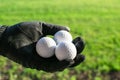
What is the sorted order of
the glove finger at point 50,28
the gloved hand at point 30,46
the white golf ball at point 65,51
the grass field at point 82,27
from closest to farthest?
the gloved hand at point 30,46 < the white golf ball at point 65,51 < the glove finger at point 50,28 < the grass field at point 82,27

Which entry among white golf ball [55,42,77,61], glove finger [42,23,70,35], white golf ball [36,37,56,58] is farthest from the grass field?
white golf ball [55,42,77,61]

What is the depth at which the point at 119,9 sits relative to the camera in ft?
36.4

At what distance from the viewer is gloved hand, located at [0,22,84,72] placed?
4.16 m

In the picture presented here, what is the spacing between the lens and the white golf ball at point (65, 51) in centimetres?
433

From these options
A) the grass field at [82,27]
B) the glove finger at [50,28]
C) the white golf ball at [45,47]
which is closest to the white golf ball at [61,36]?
the glove finger at [50,28]

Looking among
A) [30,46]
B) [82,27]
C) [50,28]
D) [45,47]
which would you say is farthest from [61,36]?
[82,27]

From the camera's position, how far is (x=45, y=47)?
4484 mm

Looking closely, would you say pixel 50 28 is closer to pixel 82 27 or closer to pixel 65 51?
pixel 65 51

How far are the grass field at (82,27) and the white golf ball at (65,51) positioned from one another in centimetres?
248

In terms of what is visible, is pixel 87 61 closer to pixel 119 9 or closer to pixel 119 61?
pixel 119 61

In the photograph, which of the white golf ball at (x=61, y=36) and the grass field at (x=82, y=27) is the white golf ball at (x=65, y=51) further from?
the grass field at (x=82, y=27)

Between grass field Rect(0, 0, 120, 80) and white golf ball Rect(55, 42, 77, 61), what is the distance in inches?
97.7

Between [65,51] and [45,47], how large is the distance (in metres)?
0.26

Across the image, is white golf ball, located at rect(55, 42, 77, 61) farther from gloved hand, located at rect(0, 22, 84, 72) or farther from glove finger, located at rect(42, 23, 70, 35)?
glove finger, located at rect(42, 23, 70, 35)
